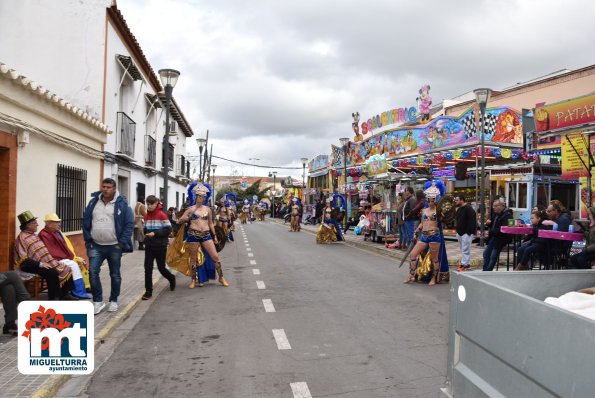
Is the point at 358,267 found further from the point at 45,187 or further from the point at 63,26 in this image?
the point at 63,26

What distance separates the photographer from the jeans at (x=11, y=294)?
5.52 metres

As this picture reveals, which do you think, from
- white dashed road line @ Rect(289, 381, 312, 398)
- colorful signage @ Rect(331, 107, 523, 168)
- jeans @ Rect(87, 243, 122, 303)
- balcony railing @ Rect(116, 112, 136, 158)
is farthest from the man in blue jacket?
colorful signage @ Rect(331, 107, 523, 168)

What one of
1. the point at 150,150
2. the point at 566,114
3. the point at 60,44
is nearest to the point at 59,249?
the point at 60,44

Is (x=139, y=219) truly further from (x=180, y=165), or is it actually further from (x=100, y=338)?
(x=180, y=165)

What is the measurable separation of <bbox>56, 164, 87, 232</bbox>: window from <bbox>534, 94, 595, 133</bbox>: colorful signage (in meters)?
8.49

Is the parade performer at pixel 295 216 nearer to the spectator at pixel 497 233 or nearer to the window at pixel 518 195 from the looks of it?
the window at pixel 518 195

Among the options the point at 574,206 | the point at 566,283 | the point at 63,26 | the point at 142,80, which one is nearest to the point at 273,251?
the point at 142,80

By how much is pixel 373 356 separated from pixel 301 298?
3.08 meters

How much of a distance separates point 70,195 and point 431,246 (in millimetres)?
7640

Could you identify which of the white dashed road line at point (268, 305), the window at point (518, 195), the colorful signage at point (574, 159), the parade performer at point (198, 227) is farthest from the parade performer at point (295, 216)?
the white dashed road line at point (268, 305)

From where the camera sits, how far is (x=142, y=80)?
1678 cm

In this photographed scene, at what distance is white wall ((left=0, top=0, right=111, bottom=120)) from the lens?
30.6 ft

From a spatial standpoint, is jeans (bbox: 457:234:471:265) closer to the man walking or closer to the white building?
the man walking

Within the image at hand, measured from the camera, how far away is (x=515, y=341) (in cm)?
209
